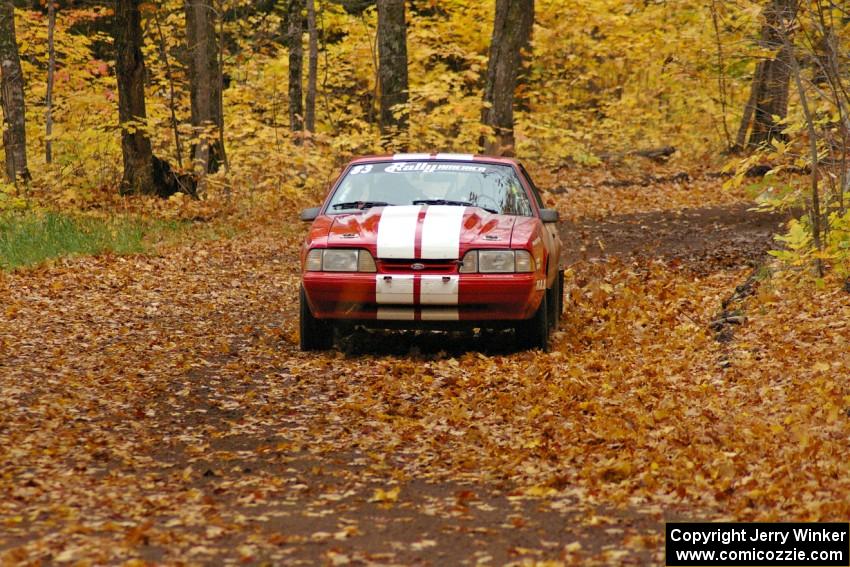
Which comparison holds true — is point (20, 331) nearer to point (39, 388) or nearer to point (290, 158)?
point (39, 388)

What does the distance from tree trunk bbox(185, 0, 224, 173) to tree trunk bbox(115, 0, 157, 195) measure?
3.85 feet

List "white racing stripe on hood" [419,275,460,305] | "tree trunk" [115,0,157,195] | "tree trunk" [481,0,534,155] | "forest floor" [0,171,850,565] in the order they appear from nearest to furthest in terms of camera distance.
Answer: "forest floor" [0,171,850,565] < "white racing stripe on hood" [419,275,460,305] < "tree trunk" [115,0,157,195] < "tree trunk" [481,0,534,155]

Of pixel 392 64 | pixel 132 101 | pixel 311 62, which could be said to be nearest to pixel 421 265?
pixel 132 101

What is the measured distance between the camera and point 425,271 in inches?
339

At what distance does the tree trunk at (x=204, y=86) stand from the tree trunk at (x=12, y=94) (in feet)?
10.6

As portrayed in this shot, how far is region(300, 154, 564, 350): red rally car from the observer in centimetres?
858

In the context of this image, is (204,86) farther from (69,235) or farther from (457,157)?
(457,157)

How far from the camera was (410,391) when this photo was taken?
315 inches

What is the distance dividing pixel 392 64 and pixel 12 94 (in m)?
7.09

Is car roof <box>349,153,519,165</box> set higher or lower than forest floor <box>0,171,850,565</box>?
higher

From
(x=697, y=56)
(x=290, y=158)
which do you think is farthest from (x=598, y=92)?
(x=290, y=158)

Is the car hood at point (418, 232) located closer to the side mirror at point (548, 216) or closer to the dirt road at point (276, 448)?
the side mirror at point (548, 216)

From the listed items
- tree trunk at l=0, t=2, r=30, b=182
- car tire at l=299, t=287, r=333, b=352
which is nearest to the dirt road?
car tire at l=299, t=287, r=333, b=352

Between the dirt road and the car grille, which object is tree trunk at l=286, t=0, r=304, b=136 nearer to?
the dirt road
